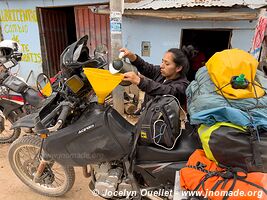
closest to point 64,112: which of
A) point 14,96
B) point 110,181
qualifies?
point 110,181

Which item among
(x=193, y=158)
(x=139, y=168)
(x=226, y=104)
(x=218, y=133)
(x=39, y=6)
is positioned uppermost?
(x=39, y=6)

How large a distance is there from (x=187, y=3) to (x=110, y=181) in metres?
3.26

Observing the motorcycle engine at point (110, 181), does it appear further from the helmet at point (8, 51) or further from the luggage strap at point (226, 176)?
the helmet at point (8, 51)

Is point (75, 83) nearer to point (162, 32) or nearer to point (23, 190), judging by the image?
point (23, 190)

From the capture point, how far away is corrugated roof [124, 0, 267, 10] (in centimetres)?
369

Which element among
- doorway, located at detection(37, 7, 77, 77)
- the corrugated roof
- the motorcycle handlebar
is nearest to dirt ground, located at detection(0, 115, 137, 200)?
the motorcycle handlebar

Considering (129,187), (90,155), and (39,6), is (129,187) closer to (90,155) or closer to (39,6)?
(90,155)

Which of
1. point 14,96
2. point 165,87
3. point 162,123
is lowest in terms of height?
point 14,96

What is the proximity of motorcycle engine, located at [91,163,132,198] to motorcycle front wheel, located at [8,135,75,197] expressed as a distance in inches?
19.7

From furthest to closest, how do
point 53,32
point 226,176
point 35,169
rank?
point 53,32 → point 35,169 → point 226,176

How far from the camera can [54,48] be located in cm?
630

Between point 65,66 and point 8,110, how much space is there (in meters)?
1.93

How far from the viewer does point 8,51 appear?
2.95 meters

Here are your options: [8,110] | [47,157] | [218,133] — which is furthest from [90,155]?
[8,110]
